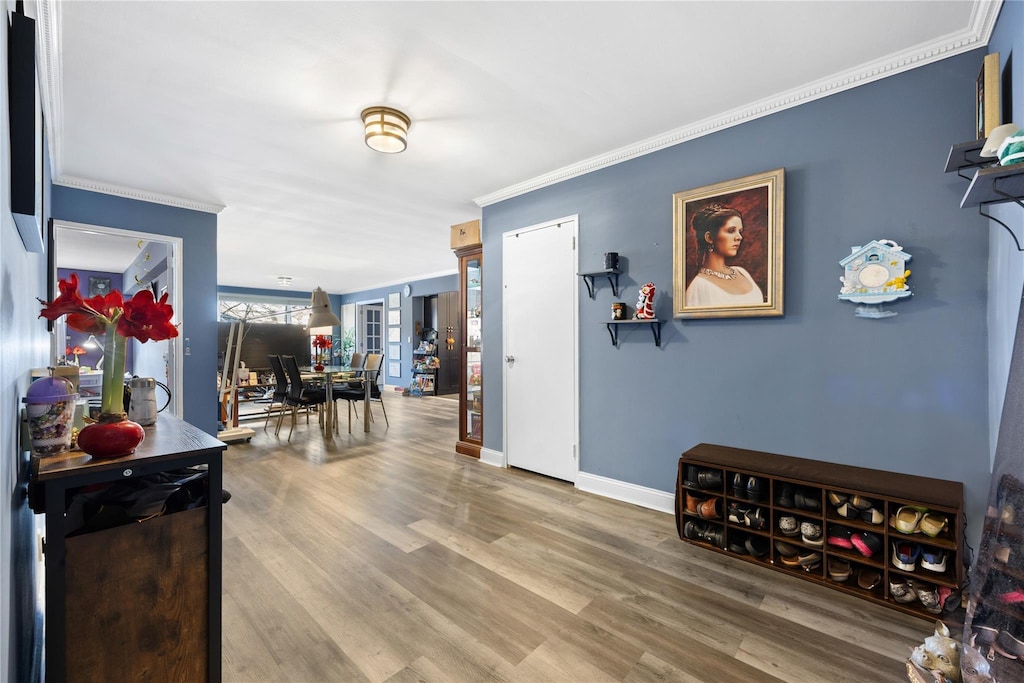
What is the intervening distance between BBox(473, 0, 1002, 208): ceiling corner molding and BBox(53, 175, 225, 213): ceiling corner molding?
3489mm

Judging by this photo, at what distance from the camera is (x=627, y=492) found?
3215 millimetres

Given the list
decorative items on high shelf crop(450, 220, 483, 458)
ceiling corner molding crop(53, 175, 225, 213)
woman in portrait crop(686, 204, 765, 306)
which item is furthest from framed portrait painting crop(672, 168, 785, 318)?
ceiling corner molding crop(53, 175, 225, 213)

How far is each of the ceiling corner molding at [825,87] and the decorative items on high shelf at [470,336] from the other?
125 centimetres

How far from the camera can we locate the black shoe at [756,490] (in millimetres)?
2297

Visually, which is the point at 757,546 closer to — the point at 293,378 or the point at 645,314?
the point at 645,314

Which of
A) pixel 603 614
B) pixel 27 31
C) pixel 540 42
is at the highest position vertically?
pixel 540 42

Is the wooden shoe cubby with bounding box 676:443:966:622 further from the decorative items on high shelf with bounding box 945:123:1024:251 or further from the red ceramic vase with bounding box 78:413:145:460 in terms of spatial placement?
the red ceramic vase with bounding box 78:413:145:460

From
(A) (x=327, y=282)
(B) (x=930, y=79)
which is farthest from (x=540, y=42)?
(A) (x=327, y=282)

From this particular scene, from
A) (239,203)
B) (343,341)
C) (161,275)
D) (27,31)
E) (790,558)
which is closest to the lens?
(27,31)

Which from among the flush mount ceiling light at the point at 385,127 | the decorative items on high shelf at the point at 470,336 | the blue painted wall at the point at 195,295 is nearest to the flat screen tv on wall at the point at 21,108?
the flush mount ceiling light at the point at 385,127

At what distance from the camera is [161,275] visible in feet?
20.9

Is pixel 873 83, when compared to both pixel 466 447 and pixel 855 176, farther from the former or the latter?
pixel 466 447

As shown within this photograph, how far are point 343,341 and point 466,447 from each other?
8428 mm

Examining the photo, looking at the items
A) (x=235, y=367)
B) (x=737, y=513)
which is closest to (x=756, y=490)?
(x=737, y=513)
